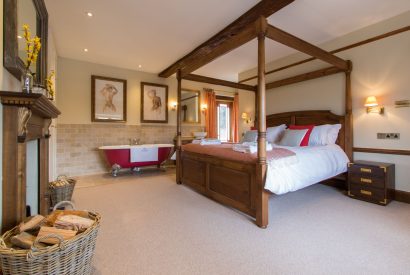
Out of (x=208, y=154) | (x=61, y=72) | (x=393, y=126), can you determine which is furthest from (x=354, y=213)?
(x=61, y=72)

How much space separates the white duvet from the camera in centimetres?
225

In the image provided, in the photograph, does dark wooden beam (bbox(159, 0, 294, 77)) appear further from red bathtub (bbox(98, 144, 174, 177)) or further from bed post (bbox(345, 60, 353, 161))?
red bathtub (bbox(98, 144, 174, 177))

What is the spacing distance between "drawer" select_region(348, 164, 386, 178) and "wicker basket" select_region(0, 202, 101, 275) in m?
3.59

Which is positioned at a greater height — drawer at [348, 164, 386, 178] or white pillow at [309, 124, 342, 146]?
white pillow at [309, 124, 342, 146]

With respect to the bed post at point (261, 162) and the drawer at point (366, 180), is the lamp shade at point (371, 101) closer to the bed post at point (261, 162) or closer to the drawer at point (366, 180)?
the drawer at point (366, 180)

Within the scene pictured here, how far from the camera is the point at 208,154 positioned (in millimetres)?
3188

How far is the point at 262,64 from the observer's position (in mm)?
2291

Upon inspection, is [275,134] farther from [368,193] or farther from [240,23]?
[240,23]

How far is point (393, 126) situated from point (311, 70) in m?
1.76

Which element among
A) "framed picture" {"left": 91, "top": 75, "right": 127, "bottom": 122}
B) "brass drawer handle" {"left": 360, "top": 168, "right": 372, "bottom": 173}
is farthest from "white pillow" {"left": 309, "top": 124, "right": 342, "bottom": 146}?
"framed picture" {"left": 91, "top": 75, "right": 127, "bottom": 122}

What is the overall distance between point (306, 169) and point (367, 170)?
1.14 m

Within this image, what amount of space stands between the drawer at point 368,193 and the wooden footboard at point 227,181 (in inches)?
74.4

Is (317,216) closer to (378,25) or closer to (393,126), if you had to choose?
(393,126)

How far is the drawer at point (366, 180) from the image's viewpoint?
292cm
